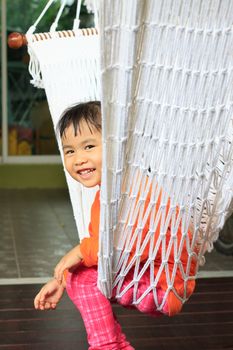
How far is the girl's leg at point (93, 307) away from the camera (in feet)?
5.39

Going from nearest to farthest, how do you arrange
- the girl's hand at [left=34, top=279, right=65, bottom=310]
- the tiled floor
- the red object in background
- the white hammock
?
the white hammock, the girl's hand at [left=34, top=279, right=65, bottom=310], the red object in background, the tiled floor

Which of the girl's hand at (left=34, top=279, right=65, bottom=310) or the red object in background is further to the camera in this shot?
the red object in background

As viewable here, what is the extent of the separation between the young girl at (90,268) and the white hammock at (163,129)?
0.09 feet

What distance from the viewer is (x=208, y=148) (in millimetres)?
1460

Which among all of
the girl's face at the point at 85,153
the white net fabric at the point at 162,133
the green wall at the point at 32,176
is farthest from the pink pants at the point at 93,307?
the green wall at the point at 32,176

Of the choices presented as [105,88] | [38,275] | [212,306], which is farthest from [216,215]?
[38,275]

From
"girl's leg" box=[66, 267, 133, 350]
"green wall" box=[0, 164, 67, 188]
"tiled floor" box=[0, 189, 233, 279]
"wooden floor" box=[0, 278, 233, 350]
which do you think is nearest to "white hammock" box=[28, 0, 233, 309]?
"girl's leg" box=[66, 267, 133, 350]

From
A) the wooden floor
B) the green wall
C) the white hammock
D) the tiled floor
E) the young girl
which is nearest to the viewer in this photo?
the white hammock

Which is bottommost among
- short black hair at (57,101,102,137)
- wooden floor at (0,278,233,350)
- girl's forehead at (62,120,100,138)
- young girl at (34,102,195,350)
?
wooden floor at (0,278,233,350)

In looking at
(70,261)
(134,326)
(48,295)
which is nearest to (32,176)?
(134,326)

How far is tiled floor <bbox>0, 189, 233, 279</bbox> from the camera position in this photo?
3.22 metres

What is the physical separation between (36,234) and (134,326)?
163 centimetres

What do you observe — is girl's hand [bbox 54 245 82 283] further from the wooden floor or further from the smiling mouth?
the wooden floor

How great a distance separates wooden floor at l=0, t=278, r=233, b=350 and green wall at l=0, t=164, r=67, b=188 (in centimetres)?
289
